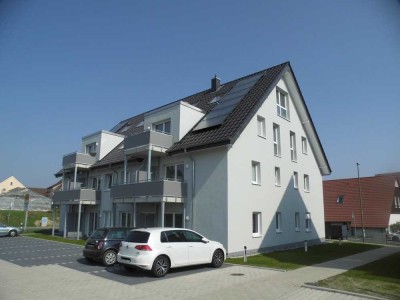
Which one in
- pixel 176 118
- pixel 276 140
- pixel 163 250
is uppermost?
pixel 176 118

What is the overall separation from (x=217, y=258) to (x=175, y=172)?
7.73m

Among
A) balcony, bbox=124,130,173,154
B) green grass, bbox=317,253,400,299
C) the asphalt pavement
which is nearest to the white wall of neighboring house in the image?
balcony, bbox=124,130,173,154

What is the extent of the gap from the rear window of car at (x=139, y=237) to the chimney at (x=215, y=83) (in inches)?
650

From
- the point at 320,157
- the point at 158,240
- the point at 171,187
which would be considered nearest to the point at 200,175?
the point at 171,187

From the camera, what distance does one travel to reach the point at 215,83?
2633 centimetres

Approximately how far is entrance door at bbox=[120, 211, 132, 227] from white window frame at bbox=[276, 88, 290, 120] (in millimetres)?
12234

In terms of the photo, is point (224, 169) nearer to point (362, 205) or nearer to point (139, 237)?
point (139, 237)

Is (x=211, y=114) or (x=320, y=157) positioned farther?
(x=320, y=157)

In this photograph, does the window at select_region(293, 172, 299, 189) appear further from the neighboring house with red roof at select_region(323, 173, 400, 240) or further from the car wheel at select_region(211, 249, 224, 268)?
the neighboring house with red roof at select_region(323, 173, 400, 240)

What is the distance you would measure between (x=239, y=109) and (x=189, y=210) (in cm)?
642

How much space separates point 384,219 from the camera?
120 feet

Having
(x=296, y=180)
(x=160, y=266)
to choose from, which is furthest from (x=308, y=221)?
(x=160, y=266)

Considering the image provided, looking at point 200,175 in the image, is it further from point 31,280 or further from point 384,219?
point 384,219

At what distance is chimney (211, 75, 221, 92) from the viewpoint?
26250 millimetres
